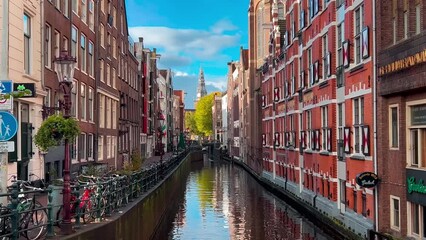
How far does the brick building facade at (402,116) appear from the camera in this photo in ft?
48.9

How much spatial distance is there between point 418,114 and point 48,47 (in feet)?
53.8

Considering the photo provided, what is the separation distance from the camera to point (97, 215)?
13398mm

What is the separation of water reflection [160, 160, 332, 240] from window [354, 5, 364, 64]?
312 inches

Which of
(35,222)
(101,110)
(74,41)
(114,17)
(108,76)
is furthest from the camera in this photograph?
(114,17)

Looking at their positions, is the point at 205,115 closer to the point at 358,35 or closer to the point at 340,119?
the point at 340,119

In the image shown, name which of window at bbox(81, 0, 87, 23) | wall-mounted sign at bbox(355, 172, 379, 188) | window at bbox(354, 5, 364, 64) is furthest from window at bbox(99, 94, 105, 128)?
wall-mounted sign at bbox(355, 172, 379, 188)

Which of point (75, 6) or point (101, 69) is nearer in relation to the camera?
point (75, 6)

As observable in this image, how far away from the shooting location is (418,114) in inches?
599

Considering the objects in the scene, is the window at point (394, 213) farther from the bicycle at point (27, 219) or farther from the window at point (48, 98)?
the window at point (48, 98)

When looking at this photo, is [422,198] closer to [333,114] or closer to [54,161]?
[333,114]

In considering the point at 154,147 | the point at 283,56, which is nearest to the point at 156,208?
the point at 283,56

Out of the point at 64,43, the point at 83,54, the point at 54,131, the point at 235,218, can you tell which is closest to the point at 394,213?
the point at 54,131

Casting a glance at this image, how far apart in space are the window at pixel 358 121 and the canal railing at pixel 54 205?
337 inches

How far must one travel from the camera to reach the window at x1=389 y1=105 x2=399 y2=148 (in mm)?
16794
